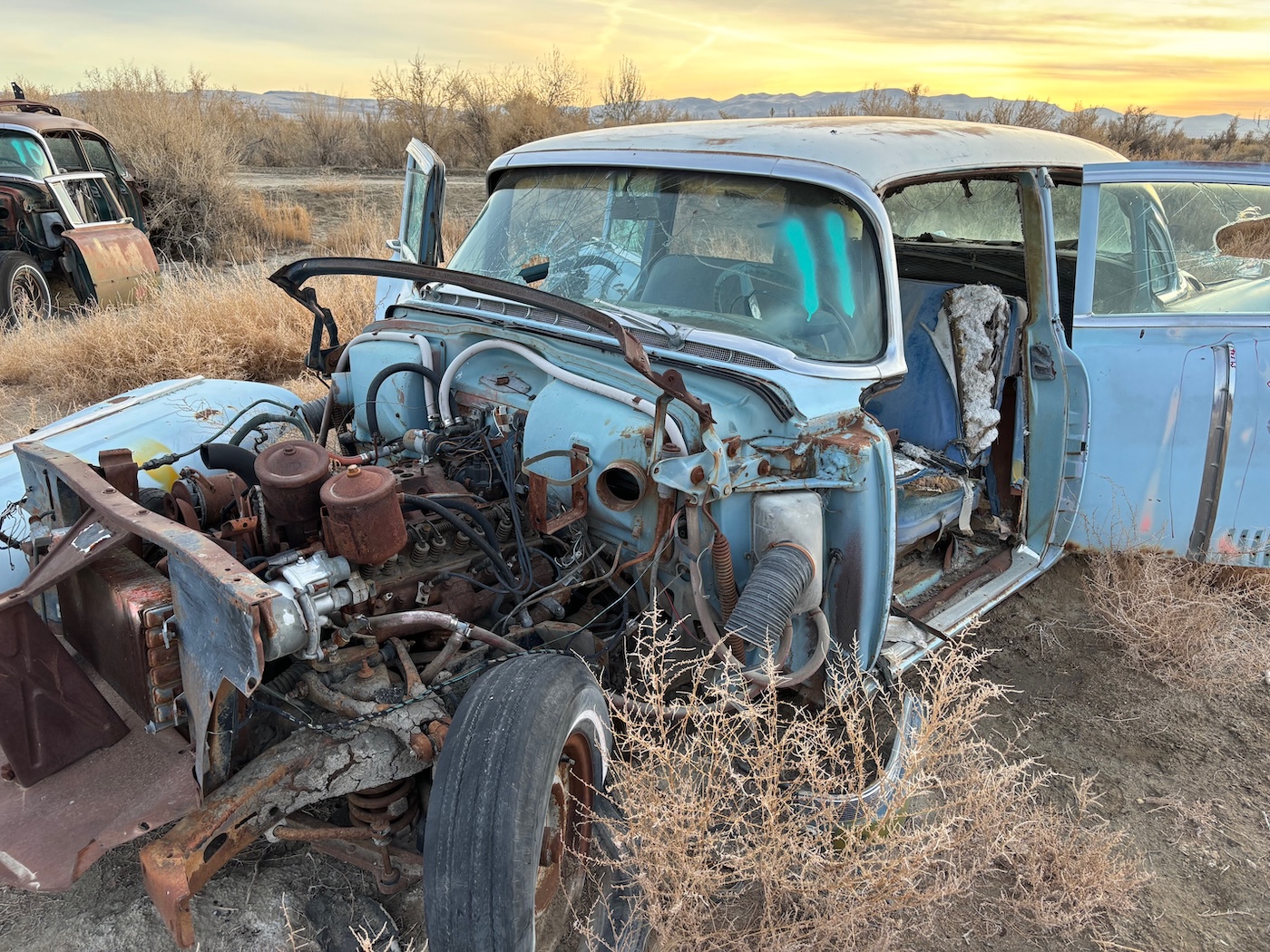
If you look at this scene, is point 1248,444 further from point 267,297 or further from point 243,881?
point 267,297

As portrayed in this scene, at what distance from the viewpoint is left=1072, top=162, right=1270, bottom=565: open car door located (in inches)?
146

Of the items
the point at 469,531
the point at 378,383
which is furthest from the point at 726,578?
the point at 378,383

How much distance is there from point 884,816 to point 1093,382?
89.0 inches

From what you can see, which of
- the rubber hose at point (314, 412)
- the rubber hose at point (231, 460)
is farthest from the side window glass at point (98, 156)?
the rubber hose at point (231, 460)

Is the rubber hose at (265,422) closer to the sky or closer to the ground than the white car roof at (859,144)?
closer to the ground

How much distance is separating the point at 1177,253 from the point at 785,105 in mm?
66418

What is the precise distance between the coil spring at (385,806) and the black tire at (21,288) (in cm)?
856

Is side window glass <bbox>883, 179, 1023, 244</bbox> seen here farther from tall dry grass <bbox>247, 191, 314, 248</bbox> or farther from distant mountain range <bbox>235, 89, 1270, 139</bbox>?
tall dry grass <bbox>247, 191, 314, 248</bbox>

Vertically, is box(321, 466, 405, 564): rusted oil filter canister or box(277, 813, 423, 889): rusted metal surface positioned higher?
box(321, 466, 405, 564): rusted oil filter canister

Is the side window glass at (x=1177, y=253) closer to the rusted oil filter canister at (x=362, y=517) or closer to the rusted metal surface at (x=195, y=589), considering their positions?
the rusted oil filter canister at (x=362, y=517)

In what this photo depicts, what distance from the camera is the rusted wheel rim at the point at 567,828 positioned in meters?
2.29

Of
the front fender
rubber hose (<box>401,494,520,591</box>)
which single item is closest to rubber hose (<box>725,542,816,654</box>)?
rubber hose (<box>401,494,520,591</box>)

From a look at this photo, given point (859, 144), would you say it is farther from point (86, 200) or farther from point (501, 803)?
point (86, 200)

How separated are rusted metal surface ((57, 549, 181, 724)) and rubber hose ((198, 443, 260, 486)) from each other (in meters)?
0.48
